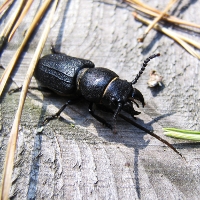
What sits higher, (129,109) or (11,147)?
(129,109)

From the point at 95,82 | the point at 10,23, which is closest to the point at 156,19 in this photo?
the point at 95,82

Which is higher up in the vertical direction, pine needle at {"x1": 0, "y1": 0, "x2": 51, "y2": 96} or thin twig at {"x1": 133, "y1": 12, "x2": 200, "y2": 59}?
thin twig at {"x1": 133, "y1": 12, "x2": 200, "y2": 59}

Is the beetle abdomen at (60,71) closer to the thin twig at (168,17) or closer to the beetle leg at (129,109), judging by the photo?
the beetle leg at (129,109)

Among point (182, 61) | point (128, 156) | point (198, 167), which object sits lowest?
point (128, 156)

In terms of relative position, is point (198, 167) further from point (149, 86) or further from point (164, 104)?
point (149, 86)

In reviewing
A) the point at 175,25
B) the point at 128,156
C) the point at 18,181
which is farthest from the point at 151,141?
the point at 175,25

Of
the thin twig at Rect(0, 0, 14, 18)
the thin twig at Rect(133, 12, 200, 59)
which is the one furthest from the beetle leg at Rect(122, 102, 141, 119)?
the thin twig at Rect(0, 0, 14, 18)

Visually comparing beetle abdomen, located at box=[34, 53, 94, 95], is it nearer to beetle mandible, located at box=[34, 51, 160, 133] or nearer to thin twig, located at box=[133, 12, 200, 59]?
beetle mandible, located at box=[34, 51, 160, 133]

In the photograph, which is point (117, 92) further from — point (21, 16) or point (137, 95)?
point (21, 16)
